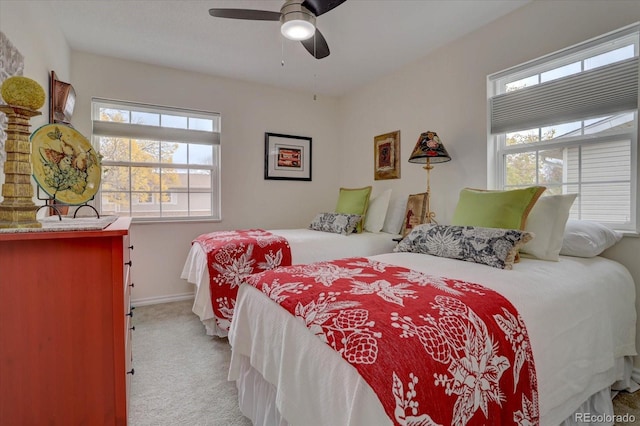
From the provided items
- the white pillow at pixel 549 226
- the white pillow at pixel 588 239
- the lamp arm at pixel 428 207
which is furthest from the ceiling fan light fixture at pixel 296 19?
the white pillow at pixel 588 239

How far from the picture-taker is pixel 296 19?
1957 mm

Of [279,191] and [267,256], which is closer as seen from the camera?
[267,256]

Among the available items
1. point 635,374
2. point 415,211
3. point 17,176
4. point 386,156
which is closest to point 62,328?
point 17,176

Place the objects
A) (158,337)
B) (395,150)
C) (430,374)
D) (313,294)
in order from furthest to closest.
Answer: (395,150)
(158,337)
(313,294)
(430,374)

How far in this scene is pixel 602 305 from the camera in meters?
1.56

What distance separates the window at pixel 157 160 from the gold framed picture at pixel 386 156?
77.8 inches

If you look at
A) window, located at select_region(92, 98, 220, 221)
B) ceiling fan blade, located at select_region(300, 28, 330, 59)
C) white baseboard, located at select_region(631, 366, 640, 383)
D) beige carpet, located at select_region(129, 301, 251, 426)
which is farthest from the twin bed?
window, located at select_region(92, 98, 220, 221)

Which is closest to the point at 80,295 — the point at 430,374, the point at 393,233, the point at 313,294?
the point at 313,294

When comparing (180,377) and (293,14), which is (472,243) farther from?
(180,377)

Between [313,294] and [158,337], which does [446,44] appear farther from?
[158,337]

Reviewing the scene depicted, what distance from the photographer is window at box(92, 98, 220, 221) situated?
334 cm

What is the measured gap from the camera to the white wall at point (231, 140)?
3.29 m

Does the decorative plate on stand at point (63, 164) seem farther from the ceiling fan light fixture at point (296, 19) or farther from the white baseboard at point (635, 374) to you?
the white baseboard at point (635, 374)

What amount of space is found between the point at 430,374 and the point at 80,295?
115 centimetres
